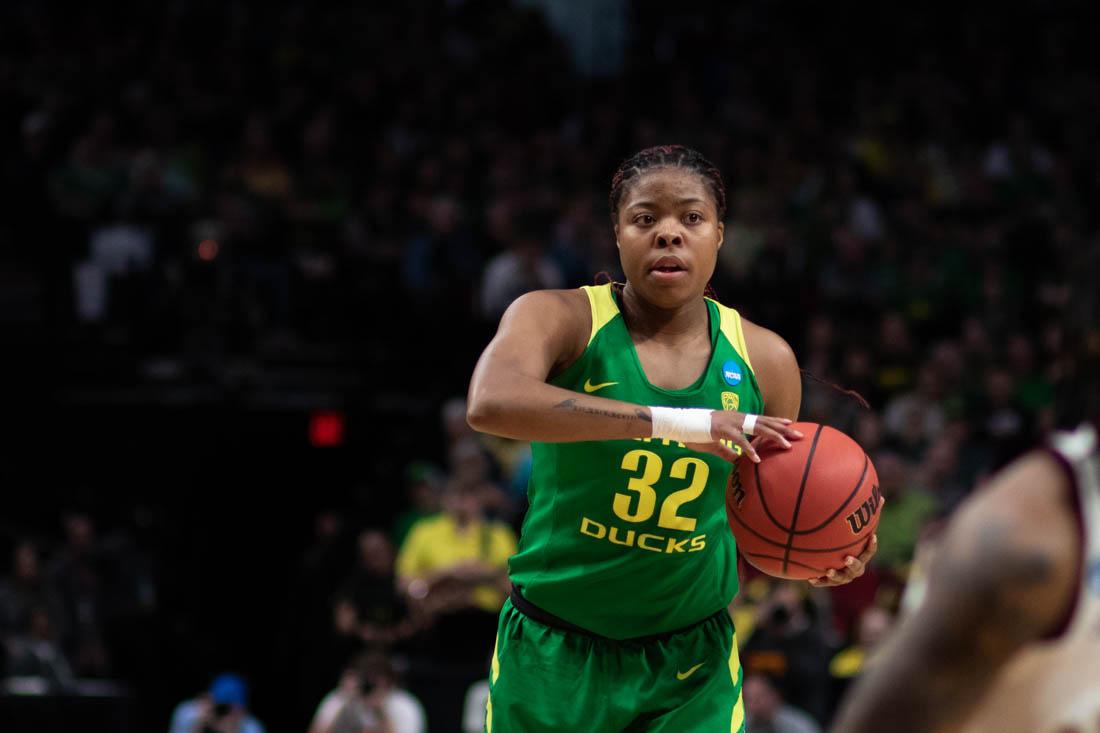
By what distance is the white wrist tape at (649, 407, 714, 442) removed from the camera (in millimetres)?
3350

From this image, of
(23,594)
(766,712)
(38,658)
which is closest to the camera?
(766,712)

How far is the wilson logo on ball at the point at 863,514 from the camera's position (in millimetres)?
3561

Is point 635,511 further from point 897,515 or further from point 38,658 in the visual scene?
point 38,658

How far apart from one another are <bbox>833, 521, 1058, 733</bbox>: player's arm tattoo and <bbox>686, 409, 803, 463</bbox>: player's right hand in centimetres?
151

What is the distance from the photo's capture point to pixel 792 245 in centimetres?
1112

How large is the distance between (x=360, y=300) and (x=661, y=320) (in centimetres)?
665

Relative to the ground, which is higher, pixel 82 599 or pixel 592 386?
pixel 592 386

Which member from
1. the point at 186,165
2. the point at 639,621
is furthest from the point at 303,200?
the point at 639,621

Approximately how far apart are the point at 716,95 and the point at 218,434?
19.4 ft

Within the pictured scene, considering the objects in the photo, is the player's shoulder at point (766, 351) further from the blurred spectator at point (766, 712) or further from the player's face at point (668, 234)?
the blurred spectator at point (766, 712)

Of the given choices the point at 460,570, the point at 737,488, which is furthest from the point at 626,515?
the point at 460,570

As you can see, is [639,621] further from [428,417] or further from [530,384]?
[428,417]

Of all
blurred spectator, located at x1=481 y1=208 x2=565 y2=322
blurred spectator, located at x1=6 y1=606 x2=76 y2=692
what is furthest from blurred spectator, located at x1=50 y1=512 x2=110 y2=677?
blurred spectator, located at x1=481 y1=208 x2=565 y2=322

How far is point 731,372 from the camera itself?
376 cm
